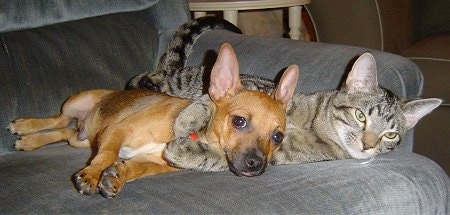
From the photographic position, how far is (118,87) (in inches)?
97.7

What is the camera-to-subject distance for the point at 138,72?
2549mm

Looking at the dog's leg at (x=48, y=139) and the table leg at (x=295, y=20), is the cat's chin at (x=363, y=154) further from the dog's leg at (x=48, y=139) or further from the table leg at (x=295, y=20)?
the table leg at (x=295, y=20)

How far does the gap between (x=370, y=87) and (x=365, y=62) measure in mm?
122

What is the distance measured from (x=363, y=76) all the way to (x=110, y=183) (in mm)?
951

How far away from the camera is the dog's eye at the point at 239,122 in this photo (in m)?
1.83

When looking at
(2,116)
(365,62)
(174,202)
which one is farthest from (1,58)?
(365,62)

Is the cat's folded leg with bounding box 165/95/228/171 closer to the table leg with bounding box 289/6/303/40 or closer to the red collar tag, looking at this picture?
the red collar tag

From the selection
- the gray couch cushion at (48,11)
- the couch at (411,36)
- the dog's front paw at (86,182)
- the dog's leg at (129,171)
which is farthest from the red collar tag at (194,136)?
the couch at (411,36)

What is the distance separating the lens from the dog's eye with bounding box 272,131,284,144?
73.9 inches

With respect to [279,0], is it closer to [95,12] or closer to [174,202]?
[95,12]

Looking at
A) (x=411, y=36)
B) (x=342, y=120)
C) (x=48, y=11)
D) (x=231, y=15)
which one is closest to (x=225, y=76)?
(x=342, y=120)

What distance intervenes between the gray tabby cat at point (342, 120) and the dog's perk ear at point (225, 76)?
6cm

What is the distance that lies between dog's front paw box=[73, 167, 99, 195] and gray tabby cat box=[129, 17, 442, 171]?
0.99 ft

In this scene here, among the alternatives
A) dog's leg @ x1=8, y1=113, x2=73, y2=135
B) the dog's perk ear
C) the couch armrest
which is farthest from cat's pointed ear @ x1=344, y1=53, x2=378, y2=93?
the couch armrest
